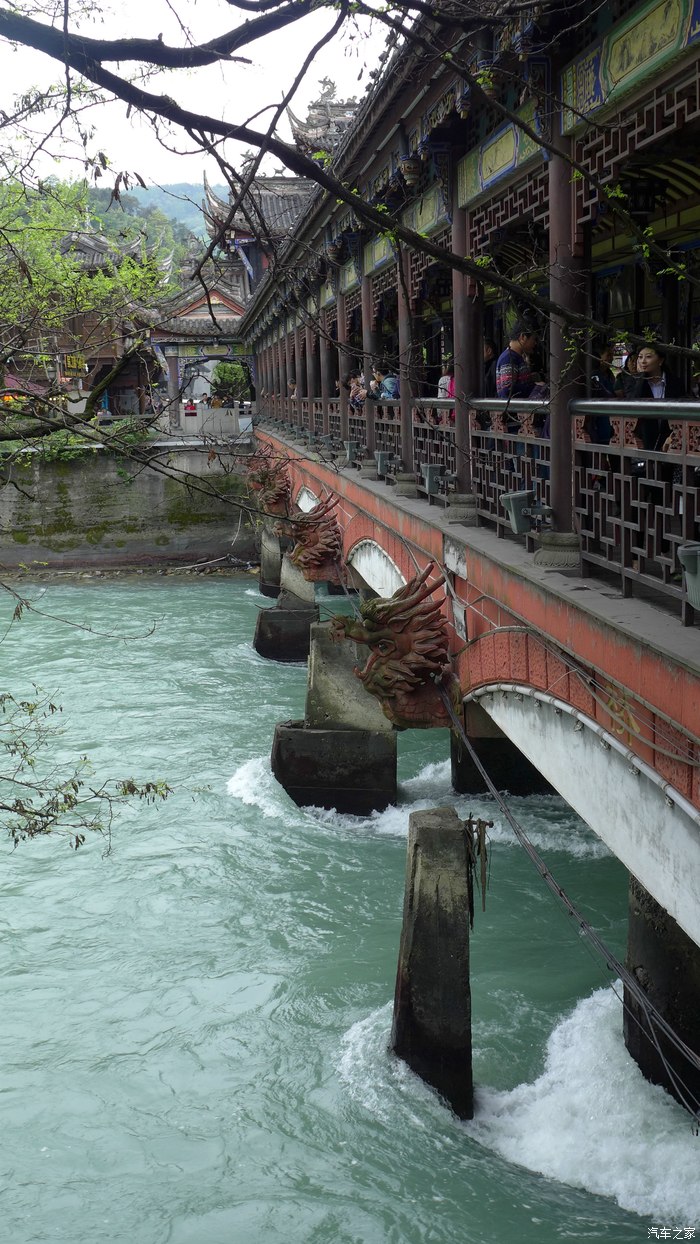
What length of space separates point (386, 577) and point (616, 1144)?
606 centimetres

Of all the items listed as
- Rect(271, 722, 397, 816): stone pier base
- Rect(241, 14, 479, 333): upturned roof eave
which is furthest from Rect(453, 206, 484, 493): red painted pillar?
Rect(271, 722, 397, 816): stone pier base

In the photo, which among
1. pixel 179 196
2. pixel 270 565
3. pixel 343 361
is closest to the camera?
pixel 179 196

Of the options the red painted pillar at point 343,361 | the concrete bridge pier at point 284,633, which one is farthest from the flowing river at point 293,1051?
the concrete bridge pier at point 284,633

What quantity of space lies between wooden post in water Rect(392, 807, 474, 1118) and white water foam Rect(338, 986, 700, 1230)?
22cm

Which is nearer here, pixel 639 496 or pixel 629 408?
pixel 629 408

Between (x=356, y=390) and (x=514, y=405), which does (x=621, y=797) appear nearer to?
(x=514, y=405)

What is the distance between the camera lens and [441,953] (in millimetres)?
6613

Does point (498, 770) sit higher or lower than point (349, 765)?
lower

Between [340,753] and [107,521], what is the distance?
20.2 m

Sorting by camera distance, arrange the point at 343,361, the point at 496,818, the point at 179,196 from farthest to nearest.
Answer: the point at 343,361 < the point at 496,818 < the point at 179,196

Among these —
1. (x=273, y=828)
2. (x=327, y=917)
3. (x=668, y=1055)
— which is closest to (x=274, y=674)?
(x=273, y=828)

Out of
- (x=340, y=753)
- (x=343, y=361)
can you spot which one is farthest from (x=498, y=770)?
(x=343, y=361)

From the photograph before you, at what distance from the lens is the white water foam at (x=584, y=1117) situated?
598 cm

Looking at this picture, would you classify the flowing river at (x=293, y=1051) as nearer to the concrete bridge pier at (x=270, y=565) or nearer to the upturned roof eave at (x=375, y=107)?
the upturned roof eave at (x=375, y=107)
